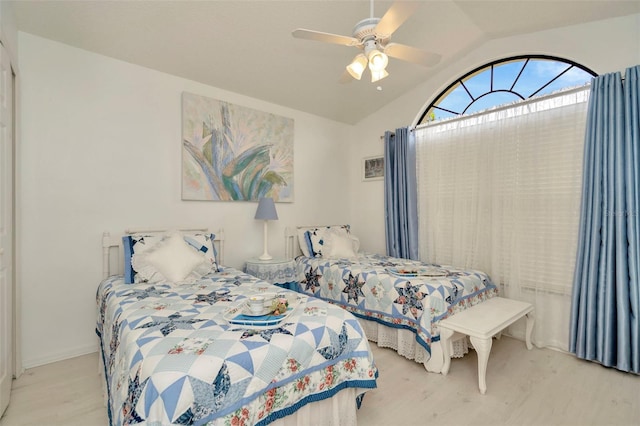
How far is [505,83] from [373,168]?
1.81 meters

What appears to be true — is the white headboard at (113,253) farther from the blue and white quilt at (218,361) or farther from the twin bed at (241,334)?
the blue and white quilt at (218,361)

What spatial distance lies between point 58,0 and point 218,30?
41.8 inches

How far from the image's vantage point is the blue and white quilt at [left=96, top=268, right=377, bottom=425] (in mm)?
1188

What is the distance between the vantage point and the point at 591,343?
254cm

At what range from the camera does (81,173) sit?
8.64 feet

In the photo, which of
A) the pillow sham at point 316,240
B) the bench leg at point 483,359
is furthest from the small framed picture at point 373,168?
the bench leg at point 483,359

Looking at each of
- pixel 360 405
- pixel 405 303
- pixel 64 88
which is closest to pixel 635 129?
pixel 405 303

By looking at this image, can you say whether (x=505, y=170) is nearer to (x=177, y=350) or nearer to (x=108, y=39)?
(x=177, y=350)

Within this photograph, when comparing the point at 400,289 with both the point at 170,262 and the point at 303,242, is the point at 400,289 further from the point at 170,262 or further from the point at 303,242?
the point at 170,262

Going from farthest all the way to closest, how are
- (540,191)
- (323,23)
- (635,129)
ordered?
(540,191)
(323,23)
(635,129)

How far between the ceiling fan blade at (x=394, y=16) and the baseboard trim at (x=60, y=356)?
3290 mm

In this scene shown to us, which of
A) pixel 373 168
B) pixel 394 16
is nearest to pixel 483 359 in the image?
pixel 394 16

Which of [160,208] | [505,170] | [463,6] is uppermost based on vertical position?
[463,6]

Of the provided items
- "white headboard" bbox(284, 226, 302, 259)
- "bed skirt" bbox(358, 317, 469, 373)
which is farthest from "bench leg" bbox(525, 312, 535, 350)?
"white headboard" bbox(284, 226, 302, 259)
